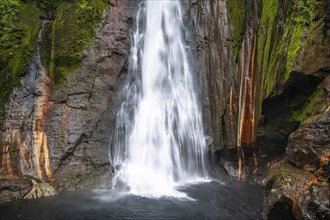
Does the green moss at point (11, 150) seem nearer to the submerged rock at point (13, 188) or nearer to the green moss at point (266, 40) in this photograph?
the submerged rock at point (13, 188)

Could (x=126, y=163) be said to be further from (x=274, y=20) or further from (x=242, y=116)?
(x=274, y=20)

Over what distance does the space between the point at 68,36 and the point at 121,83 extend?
2.17 m

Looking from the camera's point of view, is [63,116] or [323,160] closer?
[323,160]

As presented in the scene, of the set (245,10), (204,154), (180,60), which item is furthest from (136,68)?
(245,10)

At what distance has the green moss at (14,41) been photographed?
335 inches

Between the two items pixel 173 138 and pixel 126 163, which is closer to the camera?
pixel 126 163

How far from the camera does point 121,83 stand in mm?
9852

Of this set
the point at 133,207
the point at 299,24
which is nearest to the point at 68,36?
the point at 133,207

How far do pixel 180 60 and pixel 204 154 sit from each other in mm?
3422

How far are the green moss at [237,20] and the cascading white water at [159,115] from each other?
1.76m

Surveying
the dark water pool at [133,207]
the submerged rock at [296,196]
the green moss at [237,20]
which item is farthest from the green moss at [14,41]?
the submerged rock at [296,196]

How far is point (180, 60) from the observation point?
10.8 metres

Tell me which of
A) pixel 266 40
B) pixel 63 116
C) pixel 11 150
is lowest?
pixel 11 150

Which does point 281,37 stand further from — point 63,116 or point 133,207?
point 63,116
